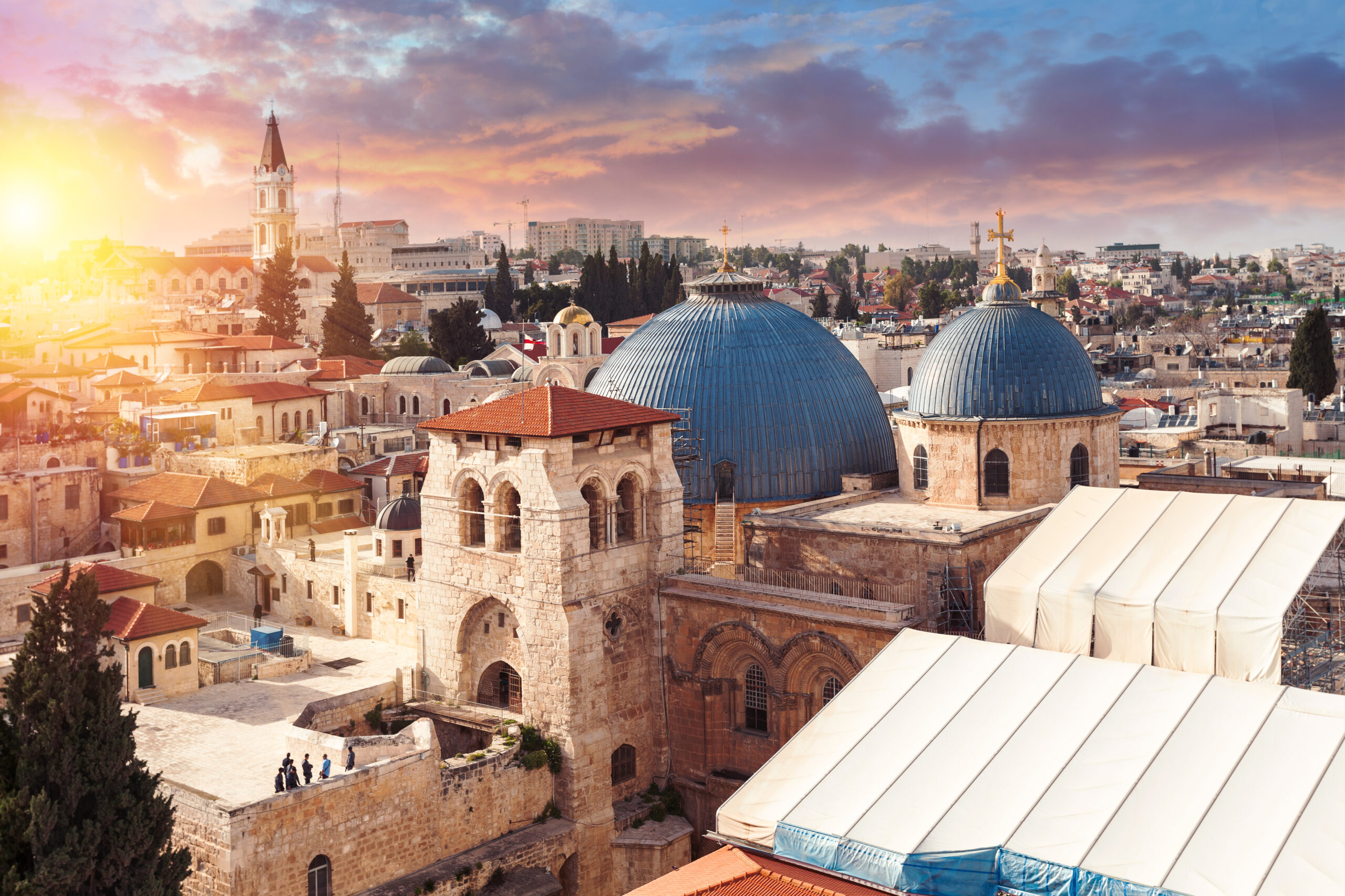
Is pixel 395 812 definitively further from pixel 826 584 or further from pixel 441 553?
pixel 826 584

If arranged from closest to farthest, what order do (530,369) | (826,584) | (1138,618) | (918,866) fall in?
(918,866), (1138,618), (826,584), (530,369)

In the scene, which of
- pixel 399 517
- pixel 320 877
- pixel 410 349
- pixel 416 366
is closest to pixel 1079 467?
pixel 399 517

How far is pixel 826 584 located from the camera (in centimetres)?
2797

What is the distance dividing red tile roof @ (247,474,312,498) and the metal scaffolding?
29.8 m

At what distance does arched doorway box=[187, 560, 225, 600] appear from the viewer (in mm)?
39562

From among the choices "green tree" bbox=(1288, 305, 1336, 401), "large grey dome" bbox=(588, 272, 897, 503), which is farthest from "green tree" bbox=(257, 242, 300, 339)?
"green tree" bbox=(1288, 305, 1336, 401)

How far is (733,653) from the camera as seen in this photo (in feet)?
85.9

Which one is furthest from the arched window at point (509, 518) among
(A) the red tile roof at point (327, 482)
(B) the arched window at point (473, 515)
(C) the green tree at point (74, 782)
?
(A) the red tile roof at point (327, 482)

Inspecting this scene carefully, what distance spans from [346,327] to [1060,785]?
67228 millimetres

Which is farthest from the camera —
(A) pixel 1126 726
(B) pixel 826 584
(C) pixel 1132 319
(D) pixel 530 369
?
(C) pixel 1132 319

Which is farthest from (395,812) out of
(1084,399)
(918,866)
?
→ (1084,399)

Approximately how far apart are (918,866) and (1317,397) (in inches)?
A: 2513

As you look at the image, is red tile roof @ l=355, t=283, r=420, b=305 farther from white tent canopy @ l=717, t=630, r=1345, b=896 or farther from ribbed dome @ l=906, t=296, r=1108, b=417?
white tent canopy @ l=717, t=630, r=1345, b=896

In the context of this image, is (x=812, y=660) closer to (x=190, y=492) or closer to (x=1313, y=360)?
(x=190, y=492)
